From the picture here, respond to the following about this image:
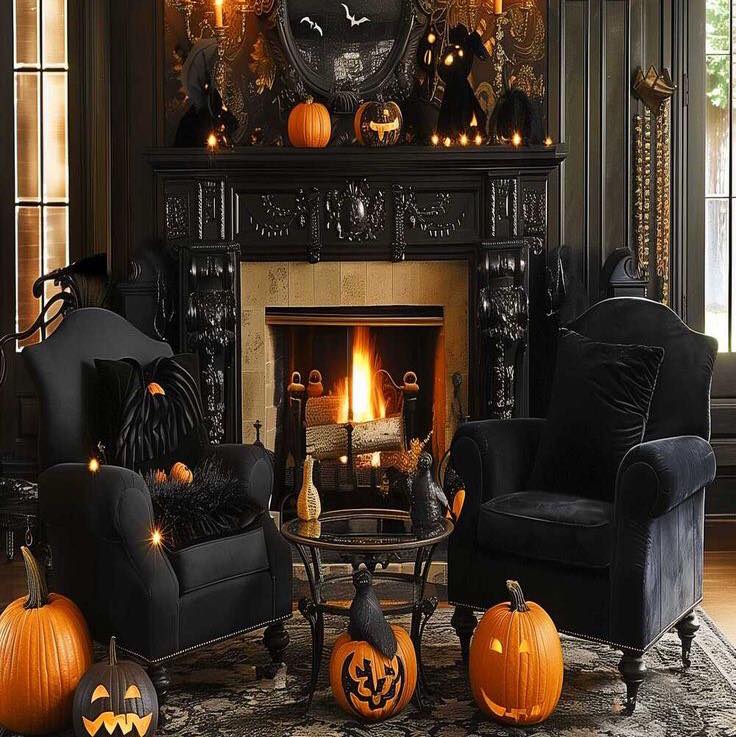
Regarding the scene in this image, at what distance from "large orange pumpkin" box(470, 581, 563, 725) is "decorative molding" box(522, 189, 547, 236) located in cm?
235

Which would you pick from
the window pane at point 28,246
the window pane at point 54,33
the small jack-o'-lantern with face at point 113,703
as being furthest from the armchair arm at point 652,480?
the window pane at point 54,33

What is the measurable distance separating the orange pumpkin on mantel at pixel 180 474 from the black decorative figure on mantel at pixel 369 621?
2.57 ft

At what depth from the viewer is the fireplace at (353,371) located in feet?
17.0

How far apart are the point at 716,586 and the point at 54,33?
3.98 m

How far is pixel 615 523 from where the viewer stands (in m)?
3.22

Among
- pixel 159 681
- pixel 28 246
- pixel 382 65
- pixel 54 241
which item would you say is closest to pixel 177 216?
pixel 54 241

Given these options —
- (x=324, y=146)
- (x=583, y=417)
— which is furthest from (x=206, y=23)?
(x=583, y=417)

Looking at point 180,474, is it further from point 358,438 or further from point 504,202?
point 504,202

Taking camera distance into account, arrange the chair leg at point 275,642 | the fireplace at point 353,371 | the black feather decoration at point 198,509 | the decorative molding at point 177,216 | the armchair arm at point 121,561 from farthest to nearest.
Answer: the fireplace at point 353,371
the decorative molding at point 177,216
the chair leg at point 275,642
the black feather decoration at point 198,509
the armchair arm at point 121,561

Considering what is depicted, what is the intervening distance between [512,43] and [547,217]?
31.9 inches

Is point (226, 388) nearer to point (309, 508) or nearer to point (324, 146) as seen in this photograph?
point (324, 146)

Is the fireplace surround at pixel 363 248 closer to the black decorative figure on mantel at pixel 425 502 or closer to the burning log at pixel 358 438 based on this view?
the burning log at pixel 358 438

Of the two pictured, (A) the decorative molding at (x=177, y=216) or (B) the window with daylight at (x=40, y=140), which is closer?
(A) the decorative molding at (x=177, y=216)

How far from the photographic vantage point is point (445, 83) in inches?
200
